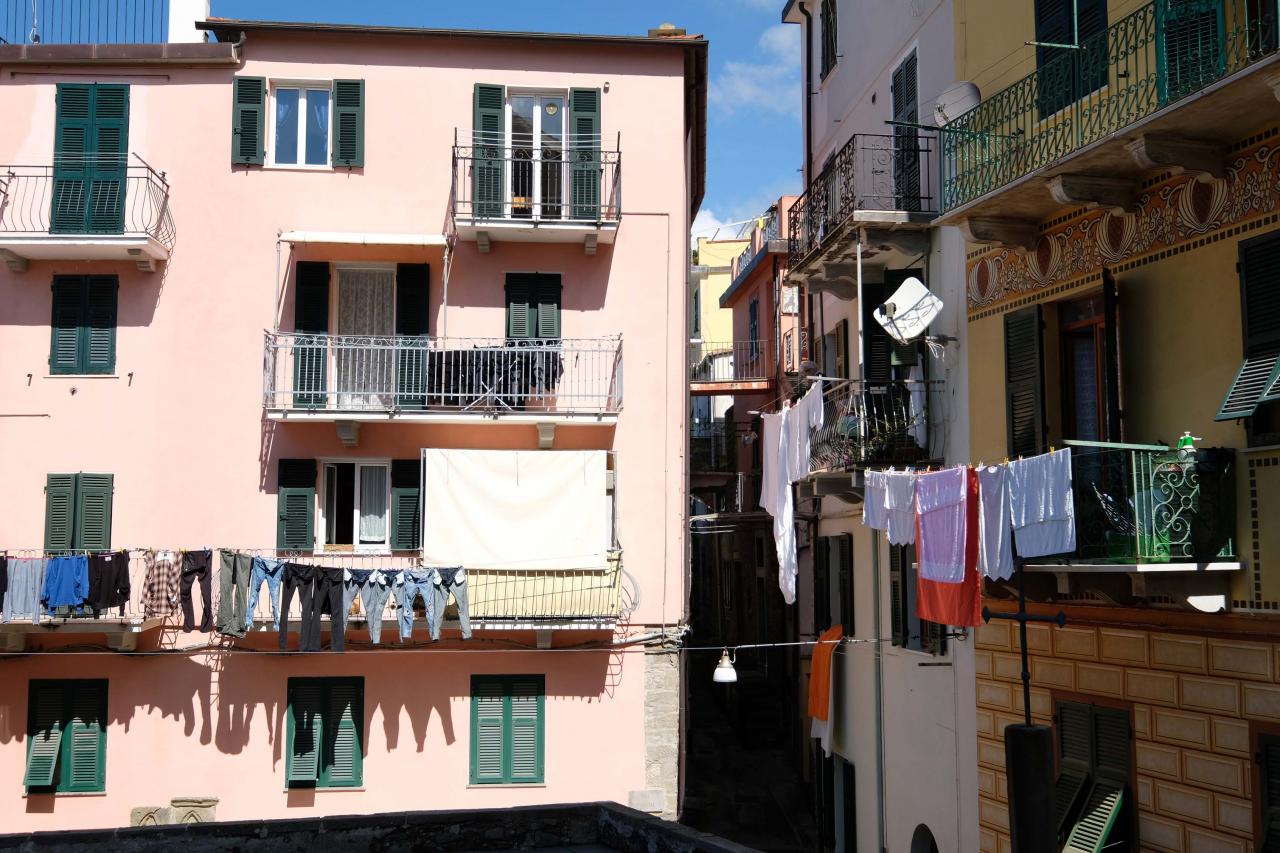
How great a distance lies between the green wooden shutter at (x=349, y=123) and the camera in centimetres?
2017

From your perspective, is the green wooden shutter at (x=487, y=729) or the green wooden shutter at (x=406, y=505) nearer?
the green wooden shutter at (x=487, y=729)

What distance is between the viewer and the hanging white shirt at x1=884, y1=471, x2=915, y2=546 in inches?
582

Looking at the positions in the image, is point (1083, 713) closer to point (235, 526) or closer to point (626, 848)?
point (626, 848)

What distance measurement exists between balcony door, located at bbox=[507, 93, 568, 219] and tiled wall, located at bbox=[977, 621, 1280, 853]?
10.3 meters

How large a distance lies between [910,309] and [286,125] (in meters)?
10.6

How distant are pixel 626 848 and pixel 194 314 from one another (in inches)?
520

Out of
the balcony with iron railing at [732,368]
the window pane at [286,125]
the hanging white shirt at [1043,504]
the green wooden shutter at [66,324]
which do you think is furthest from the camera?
the balcony with iron railing at [732,368]

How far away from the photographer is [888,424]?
56.2ft

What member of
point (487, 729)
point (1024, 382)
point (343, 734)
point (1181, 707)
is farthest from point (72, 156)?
point (1181, 707)

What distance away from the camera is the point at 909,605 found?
59.7ft

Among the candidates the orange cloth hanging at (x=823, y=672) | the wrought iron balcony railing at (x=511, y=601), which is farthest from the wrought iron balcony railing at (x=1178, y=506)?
the orange cloth hanging at (x=823, y=672)

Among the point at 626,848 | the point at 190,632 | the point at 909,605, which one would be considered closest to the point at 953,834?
the point at 909,605

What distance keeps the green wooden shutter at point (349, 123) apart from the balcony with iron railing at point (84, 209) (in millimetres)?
2803

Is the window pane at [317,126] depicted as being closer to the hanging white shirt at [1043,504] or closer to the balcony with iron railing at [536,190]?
the balcony with iron railing at [536,190]
